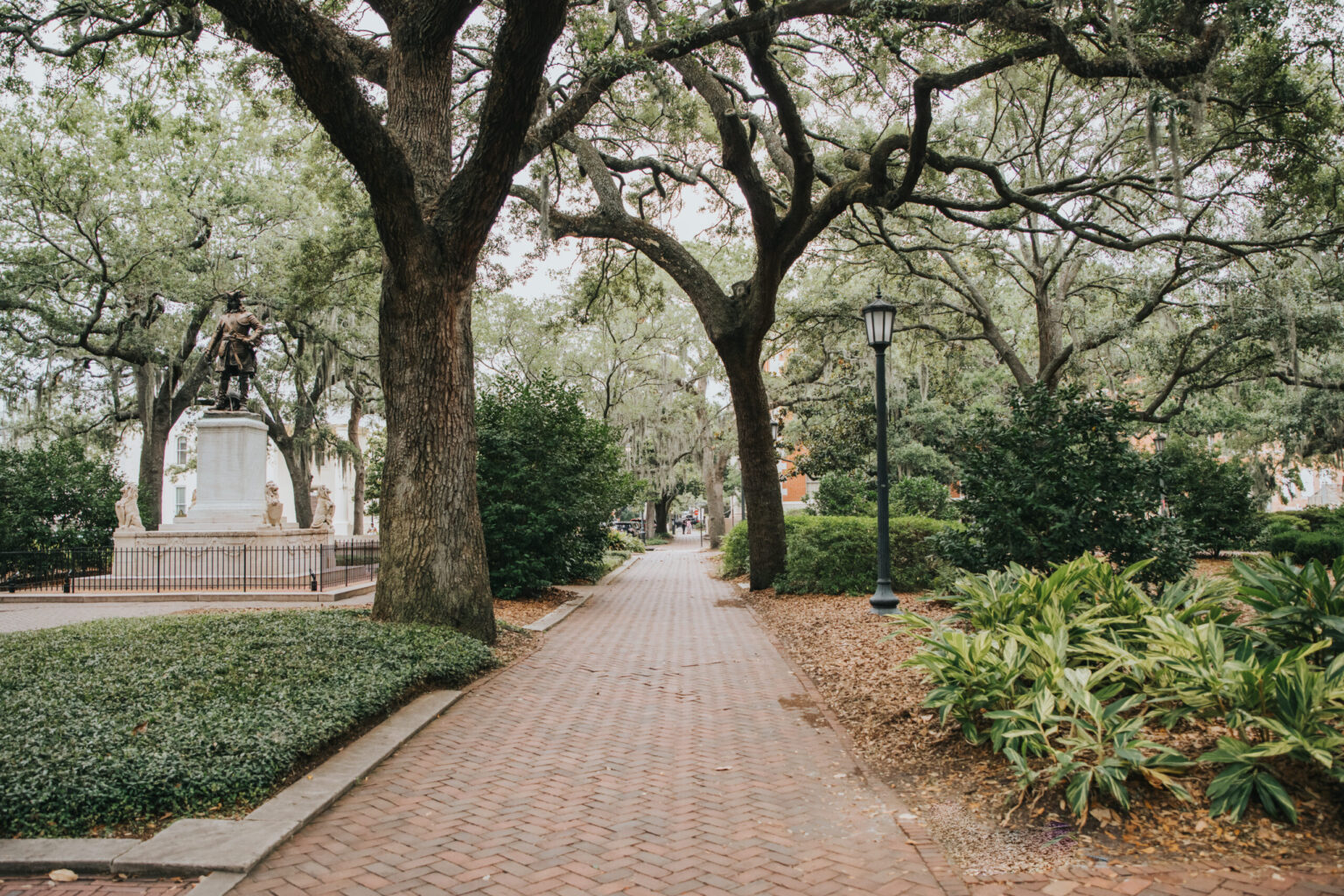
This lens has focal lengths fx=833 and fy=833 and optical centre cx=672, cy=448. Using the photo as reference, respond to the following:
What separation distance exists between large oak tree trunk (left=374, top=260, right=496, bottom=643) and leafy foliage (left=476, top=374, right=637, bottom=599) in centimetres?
515

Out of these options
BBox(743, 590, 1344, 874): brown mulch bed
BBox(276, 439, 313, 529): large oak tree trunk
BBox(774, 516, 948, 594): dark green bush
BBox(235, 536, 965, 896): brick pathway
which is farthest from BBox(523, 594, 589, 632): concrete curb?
BBox(276, 439, 313, 529): large oak tree trunk

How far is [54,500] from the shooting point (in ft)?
71.8

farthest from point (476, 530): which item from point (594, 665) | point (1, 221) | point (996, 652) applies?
point (1, 221)

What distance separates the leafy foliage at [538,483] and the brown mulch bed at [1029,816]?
353 inches

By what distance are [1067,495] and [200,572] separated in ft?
54.2

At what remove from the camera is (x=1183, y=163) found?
1370 cm

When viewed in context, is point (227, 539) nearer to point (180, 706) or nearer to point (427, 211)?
point (427, 211)

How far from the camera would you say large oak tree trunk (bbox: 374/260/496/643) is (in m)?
8.79

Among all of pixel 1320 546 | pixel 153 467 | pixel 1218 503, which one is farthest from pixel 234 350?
pixel 1320 546

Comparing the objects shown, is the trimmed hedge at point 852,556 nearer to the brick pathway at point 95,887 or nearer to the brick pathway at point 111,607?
the brick pathway at point 111,607

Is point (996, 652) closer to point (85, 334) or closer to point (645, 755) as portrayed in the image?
point (645, 755)

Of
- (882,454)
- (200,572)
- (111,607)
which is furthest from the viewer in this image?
(200,572)

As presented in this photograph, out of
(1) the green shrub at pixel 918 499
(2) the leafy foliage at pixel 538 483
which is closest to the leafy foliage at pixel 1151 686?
(2) the leafy foliage at pixel 538 483

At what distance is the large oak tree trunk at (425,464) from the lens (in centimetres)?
879
